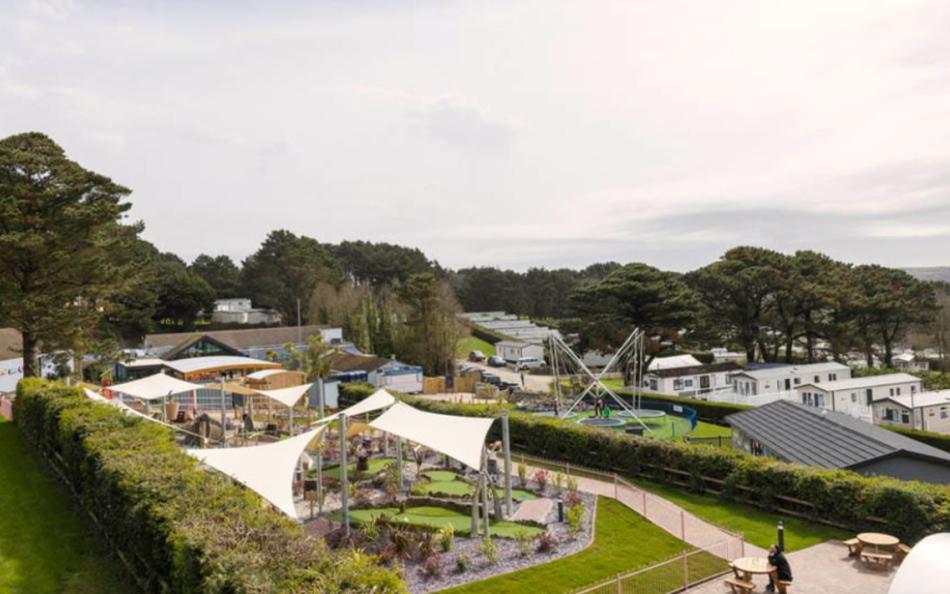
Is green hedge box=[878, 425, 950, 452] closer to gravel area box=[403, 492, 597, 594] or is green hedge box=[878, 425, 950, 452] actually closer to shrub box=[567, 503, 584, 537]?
shrub box=[567, 503, 584, 537]

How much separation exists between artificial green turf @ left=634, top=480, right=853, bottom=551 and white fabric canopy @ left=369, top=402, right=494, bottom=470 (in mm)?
6553

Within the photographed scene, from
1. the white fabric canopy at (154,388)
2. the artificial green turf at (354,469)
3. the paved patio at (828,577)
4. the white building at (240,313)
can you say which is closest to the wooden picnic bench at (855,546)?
the paved patio at (828,577)

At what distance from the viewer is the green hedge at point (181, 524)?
7809mm

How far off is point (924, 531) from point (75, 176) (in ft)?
95.3

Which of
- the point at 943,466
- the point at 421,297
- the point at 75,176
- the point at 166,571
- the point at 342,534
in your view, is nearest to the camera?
the point at 166,571

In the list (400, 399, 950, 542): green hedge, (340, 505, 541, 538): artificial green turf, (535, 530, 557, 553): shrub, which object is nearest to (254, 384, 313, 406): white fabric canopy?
(400, 399, 950, 542): green hedge

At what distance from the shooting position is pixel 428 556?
13.6 m

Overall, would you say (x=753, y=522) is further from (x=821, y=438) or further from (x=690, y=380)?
(x=690, y=380)

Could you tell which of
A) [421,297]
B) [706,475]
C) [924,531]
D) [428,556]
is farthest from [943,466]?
[421,297]

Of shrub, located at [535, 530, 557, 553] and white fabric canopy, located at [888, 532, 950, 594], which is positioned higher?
white fabric canopy, located at [888, 532, 950, 594]

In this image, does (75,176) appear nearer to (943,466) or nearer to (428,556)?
(428,556)

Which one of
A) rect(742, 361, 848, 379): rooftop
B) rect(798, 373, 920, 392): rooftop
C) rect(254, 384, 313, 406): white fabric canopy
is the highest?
rect(254, 384, 313, 406): white fabric canopy

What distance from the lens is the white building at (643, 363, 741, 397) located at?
47.0 meters

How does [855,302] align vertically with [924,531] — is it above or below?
above
